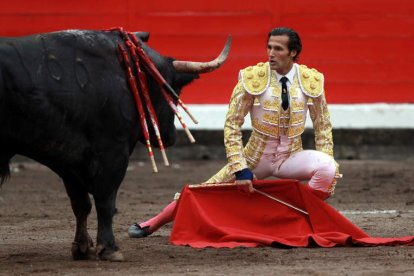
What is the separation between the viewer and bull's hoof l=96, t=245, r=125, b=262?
19.8 ft

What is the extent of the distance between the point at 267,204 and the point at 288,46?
74 centimetres

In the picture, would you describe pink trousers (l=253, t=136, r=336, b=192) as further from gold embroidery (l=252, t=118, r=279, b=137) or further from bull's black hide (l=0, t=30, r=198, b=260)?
bull's black hide (l=0, t=30, r=198, b=260)

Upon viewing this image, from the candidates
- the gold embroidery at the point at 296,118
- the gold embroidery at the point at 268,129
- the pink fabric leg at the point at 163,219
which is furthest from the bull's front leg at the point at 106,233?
the gold embroidery at the point at 296,118

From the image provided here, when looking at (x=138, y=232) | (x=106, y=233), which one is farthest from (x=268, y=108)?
(x=106, y=233)

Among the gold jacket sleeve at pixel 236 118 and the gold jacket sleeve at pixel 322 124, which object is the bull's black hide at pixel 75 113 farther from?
the gold jacket sleeve at pixel 322 124

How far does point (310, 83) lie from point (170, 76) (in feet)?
2.14

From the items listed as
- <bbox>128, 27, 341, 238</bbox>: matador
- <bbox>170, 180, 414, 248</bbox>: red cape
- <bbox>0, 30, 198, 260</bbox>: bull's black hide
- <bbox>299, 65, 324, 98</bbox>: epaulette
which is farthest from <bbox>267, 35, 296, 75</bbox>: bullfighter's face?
<bbox>0, 30, 198, 260</bbox>: bull's black hide

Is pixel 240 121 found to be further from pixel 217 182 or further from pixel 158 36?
pixel 158 36

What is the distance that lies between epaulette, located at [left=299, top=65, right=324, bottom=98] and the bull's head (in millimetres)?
368

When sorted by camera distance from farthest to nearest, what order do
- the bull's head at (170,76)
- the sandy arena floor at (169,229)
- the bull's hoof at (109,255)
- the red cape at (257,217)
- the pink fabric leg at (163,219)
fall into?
the pink fabric leg at (163,219), the red cape at (257,217), the bull's head at (170,76), the bull's hoof at (109,255), the sandy arena floor at (169,229)

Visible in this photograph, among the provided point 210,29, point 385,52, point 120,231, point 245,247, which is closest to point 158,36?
point 210,29

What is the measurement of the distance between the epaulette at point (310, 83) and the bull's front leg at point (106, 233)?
1060 mm

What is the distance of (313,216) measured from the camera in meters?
6.52

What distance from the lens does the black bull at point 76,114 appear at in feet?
19.0
